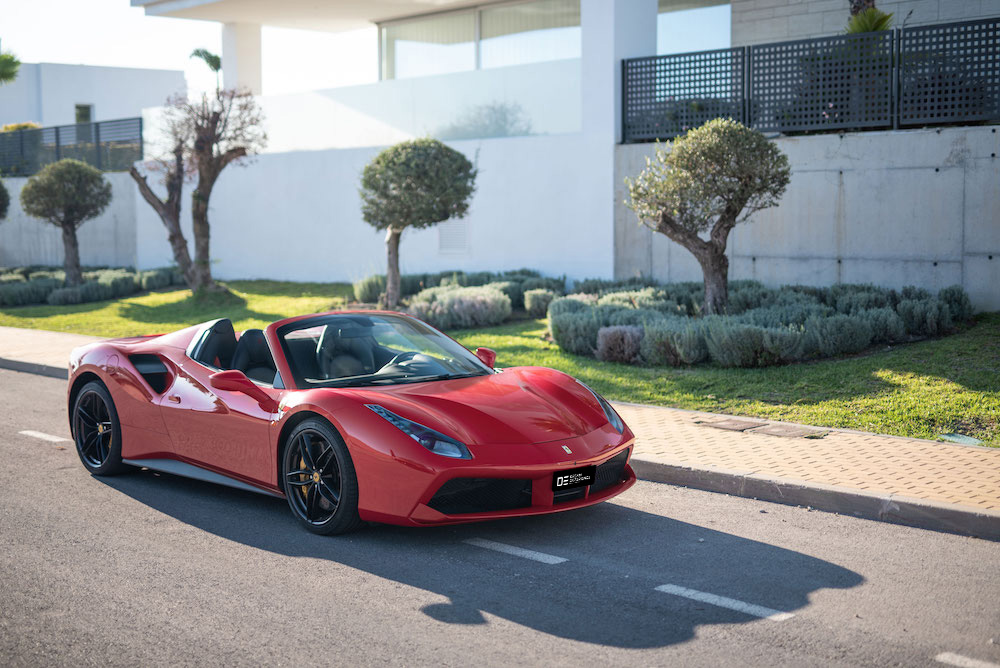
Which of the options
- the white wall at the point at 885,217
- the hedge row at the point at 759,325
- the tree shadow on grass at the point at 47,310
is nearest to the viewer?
the hedge row at the point at 759,325

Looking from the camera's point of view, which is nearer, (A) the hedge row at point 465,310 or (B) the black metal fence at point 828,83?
(B) the black metal fence at point 828,83

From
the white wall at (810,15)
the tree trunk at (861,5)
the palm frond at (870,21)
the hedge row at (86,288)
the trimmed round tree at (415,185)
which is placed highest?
the white wall at (810,15)

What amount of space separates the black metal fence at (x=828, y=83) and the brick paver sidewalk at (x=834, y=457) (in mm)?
8197

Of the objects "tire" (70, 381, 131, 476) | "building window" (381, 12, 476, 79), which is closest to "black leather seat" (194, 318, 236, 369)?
"tire" (70, 381, 131, 476)

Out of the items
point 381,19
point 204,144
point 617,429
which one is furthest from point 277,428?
point 381,19

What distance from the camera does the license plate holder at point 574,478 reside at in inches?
220

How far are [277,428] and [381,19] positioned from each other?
2458cm

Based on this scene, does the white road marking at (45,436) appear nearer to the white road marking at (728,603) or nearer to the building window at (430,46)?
the white road marking at (728,603)

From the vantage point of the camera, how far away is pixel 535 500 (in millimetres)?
5562

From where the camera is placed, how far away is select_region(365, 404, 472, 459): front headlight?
5438mm

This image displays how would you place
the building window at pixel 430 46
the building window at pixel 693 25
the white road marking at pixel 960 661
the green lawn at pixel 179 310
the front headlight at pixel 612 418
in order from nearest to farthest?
the white road marking at pixel 960 661
the front headlight at pixel 612 418
the green lawn at pixel 179 310
the building window at pixel 693 25
the building window at pixel 430 46

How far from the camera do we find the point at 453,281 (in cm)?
1930

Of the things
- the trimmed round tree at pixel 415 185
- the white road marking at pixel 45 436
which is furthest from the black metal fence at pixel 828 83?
the white road marking at pixel 45 436

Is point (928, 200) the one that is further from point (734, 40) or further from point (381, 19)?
point (381, 19)
